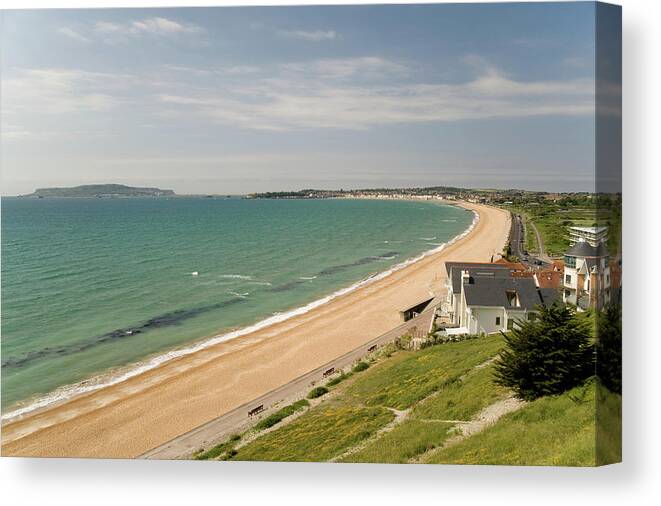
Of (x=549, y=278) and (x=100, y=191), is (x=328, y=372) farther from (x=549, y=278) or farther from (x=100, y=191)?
(x=100, y=191)

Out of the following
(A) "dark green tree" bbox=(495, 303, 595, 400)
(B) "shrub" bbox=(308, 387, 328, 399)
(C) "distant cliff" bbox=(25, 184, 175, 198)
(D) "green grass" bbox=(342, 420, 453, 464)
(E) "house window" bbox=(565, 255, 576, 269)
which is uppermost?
(C) "distant cliff" bbox=(25, 184, 175, 198)

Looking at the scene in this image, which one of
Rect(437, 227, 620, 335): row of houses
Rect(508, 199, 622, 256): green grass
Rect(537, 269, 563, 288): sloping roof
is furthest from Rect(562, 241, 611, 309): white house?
Rect(508, 199, 622, 256): green grass

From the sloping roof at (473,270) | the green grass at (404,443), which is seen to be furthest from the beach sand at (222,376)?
the green grass at (404,443)

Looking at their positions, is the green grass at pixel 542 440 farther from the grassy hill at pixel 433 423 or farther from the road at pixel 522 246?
the road at pixel 522 246

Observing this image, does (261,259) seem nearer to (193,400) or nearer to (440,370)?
(193,400)

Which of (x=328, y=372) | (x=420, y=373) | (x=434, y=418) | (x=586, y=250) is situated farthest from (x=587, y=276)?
(x=328, y=372)

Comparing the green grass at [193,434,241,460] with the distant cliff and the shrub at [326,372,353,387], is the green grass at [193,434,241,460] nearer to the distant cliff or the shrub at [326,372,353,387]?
the shrub at [326,372,353,387]

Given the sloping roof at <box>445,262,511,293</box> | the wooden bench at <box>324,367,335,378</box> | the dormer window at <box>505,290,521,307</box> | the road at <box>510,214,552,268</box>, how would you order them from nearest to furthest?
the dormer window at <box>505,290,521,307</box>
the road at <box>510,214,552,268</box>
the sloping roof at <box>445,262,511,293</box>
the wooden bench at <box>324,367,335,378</box>
